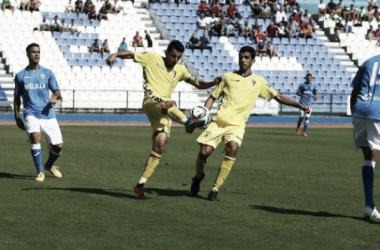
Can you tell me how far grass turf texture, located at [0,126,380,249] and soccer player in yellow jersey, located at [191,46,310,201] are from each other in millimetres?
457

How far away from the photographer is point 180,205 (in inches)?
420

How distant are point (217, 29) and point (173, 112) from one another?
35.2m

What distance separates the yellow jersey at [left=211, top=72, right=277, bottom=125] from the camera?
11422 millimetres

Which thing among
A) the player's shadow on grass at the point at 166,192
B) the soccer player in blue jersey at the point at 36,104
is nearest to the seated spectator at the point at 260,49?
the soccer player in blue jersey at the point at 36,104

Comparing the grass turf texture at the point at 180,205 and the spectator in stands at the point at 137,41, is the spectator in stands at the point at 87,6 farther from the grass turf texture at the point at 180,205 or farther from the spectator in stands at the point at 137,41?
the grass turf texture at the point at 180,205

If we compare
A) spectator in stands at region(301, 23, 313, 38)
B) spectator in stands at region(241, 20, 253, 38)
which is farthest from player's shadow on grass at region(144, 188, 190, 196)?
spectator in stands at region(301, 23, 313, 38)

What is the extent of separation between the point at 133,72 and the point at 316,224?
3290 centimetres

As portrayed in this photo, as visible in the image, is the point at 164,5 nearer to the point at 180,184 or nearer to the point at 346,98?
the point at 346,98

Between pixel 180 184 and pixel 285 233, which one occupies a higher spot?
pixel 285 233

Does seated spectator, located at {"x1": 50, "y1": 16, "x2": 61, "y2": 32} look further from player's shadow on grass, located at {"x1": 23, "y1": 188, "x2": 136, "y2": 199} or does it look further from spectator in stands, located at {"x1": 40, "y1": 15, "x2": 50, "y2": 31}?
player's shadow on grass, located at {"x1": 23, "y1": 188, "x2": 136, "y2": 199}

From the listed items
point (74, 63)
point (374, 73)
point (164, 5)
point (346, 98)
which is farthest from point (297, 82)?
point (374, 73)

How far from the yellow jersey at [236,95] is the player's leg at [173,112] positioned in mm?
662

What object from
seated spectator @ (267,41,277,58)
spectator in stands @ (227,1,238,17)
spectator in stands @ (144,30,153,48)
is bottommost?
seated spectator @ (267,41,277,58)

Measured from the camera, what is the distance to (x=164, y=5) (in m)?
46.2
